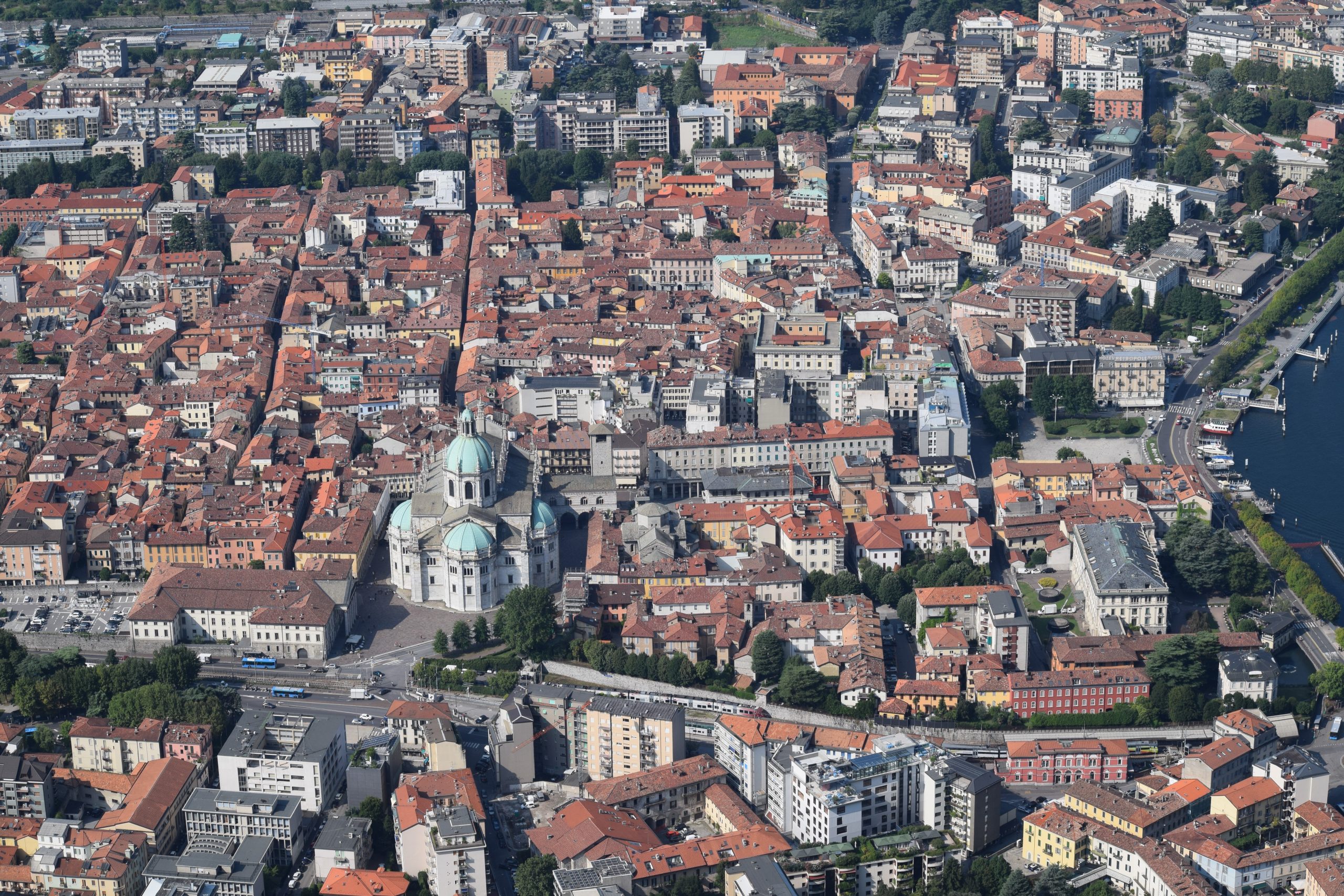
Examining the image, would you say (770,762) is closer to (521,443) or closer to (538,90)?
(521,443)

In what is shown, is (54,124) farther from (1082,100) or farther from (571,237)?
(1082,100)

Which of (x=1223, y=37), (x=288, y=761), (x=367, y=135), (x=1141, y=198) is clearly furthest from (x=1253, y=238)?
(x=288, y=761)

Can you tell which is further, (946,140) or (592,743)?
(946,140)

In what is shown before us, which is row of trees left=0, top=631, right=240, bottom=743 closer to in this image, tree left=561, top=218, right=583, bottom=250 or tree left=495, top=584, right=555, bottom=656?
tree left=495, top=584, right=555, bottom=656

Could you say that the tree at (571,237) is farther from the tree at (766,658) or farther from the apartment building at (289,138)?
the tree at (766,658)

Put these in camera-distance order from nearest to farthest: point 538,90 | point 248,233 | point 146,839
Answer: point 146,839, point 248,233, point 538,90

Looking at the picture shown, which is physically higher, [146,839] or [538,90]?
[538,90]

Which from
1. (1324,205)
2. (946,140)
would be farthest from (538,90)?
(1324,205)
